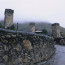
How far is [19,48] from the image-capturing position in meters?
4.56

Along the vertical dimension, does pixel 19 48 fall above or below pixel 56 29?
below

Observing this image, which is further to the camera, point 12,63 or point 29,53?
point 29,53

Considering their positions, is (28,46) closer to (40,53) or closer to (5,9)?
(40,53)

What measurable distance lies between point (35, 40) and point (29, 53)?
0.56 metres

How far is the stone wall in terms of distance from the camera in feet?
13.9

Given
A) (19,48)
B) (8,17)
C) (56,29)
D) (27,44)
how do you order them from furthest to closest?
(56,29) < (8,17) < (27,44) < (19,48)

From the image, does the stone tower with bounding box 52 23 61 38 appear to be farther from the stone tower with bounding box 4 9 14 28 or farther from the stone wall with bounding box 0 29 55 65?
the stone wall with bounding box 0 29 55 65

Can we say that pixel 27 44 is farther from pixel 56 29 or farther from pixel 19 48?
pixel 56 29

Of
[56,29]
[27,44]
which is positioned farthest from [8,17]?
[56,29]

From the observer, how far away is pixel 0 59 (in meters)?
4.08

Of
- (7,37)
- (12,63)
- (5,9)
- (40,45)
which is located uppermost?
(5,9)

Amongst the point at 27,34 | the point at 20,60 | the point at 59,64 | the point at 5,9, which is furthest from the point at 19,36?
the point at 5,9

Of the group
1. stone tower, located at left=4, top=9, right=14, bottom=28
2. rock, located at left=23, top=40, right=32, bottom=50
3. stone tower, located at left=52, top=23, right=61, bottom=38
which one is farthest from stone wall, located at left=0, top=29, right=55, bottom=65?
stone tower, located at left=52, top=23, right=61, bottom=38

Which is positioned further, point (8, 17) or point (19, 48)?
point (8, 17)
